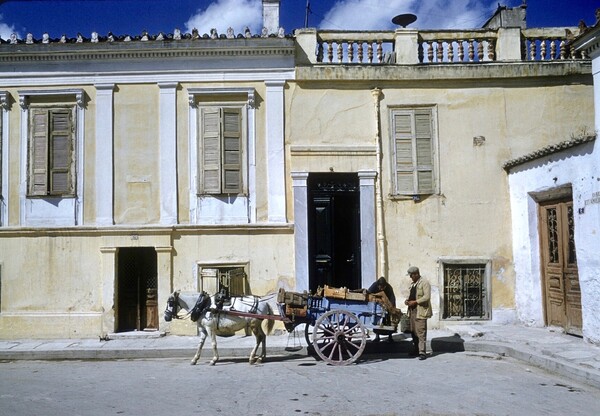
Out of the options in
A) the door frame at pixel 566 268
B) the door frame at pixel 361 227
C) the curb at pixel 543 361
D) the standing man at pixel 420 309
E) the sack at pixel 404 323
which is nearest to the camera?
the curb at pixel 543 361

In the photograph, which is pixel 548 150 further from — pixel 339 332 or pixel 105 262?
pixel 105 262

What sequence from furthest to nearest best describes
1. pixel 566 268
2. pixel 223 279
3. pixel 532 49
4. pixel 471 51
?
pixel 532 49 → pixel 471 51 → pixel 223 279 → pixel 566 268

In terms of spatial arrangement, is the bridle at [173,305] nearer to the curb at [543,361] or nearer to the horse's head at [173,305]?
the horse's head at [173,305]

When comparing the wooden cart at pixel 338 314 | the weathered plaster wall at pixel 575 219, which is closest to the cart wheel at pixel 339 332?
the wooden cart at pixel 338 314

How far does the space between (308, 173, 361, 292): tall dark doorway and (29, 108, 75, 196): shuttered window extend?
5590mm

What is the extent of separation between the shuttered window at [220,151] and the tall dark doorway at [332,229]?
1.80 m

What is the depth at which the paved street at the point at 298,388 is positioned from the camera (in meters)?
7.50

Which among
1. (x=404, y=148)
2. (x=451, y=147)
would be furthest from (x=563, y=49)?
(x=404, y=148)

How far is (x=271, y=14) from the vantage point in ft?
47.4

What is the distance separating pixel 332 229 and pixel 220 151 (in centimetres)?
321

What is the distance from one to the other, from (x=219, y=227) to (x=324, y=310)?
3.82 m

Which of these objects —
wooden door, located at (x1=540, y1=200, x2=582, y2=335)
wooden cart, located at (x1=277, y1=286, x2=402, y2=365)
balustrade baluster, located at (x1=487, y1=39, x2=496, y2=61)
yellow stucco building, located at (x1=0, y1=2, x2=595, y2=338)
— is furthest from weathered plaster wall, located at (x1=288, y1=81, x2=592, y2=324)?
wooden cart, located at (x1=277, y1=286, x2=402, y2=365)

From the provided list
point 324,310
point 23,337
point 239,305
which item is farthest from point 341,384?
point 23,337

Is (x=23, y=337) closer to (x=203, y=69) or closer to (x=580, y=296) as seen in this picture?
(x=203, y=69)
